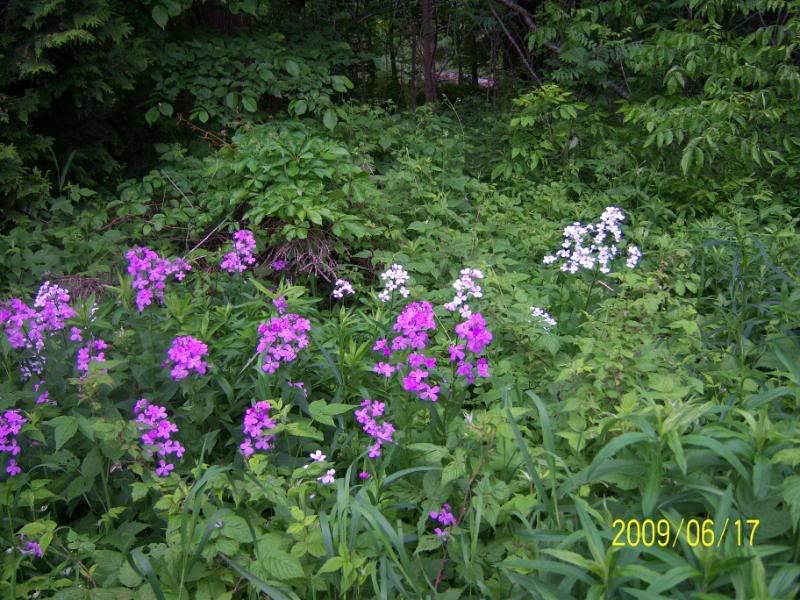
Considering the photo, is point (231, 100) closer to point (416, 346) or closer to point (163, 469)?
point (416, 346)

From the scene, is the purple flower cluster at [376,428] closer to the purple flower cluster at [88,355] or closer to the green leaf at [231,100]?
the purple flower cluster at [88,355]

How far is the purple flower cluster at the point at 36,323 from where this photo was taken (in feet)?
8.04

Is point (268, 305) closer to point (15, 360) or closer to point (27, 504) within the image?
point (15, 360)

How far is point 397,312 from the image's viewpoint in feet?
10.6

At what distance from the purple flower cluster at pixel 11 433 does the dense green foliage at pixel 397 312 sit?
0.04 metres

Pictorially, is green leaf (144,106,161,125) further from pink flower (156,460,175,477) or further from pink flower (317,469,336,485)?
pink flower (317,469,336,485)

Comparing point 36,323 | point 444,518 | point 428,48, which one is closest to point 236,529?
point 444,518

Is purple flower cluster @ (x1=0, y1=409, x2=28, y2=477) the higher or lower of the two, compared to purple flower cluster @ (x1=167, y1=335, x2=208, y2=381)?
lower

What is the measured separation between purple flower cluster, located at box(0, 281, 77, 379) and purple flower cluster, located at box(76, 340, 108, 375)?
0.55 feet
